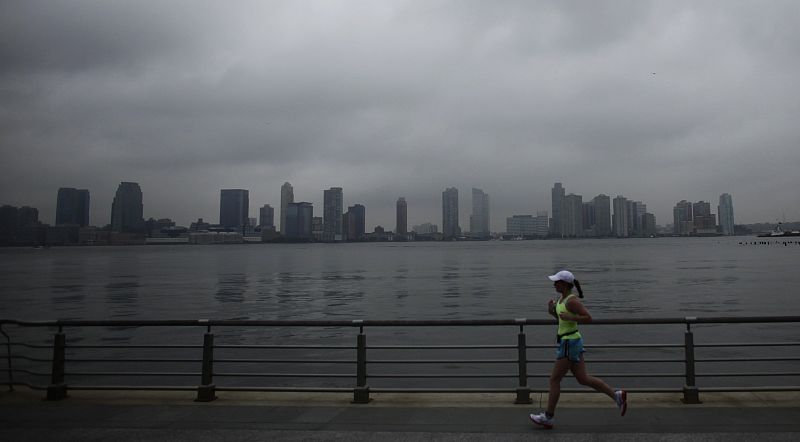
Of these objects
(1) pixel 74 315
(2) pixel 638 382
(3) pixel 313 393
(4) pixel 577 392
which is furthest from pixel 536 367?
(1) pixel 74 315

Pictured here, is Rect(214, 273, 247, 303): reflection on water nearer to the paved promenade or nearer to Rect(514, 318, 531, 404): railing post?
the paved promenade

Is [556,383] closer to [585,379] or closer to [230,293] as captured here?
[585,379]

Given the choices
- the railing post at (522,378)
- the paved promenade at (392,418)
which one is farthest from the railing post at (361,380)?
the railing post at (522,378)

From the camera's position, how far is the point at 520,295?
1880 inches

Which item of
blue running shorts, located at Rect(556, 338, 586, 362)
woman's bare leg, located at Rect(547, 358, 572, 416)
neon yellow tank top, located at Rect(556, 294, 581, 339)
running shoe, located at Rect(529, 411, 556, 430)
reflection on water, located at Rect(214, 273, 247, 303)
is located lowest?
reflection on water, located at Rect(214, 273, 247, 303)

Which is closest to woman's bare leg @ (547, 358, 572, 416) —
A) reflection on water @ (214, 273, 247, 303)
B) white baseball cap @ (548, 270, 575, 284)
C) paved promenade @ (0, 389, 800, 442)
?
paved promenade @ (0, 389, 800, 442)

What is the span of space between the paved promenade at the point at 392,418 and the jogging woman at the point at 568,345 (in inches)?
11.2

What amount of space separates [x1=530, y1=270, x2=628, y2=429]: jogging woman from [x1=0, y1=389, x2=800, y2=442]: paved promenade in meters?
0.29

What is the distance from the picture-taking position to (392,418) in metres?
7.21

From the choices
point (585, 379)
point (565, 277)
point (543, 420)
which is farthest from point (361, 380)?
point (565, 277)

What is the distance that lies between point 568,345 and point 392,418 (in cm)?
239

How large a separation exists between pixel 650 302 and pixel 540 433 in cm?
3835

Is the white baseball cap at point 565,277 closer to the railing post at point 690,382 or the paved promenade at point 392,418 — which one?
the paved promenade at point 392,418

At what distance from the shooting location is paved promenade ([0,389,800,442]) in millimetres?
6516
